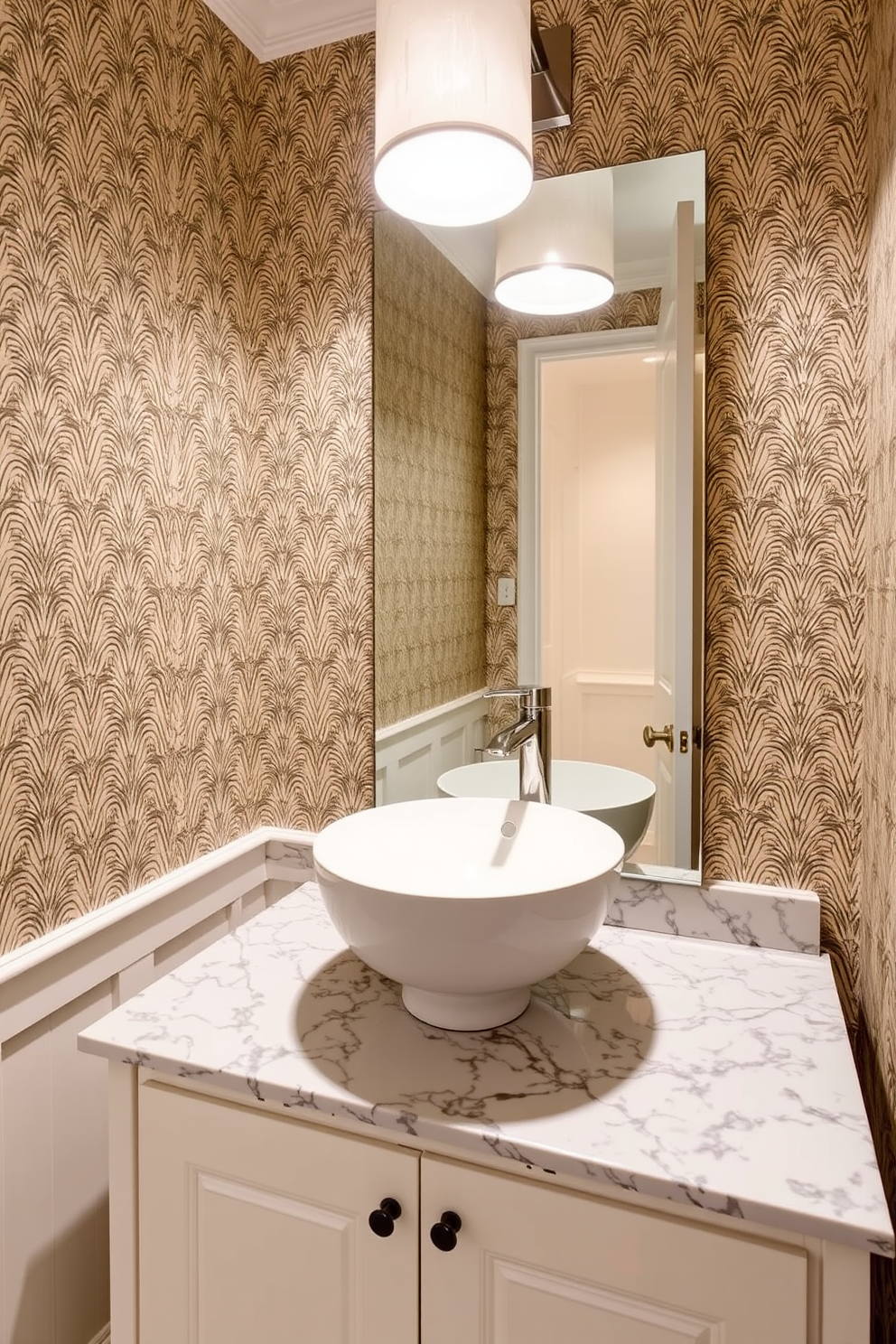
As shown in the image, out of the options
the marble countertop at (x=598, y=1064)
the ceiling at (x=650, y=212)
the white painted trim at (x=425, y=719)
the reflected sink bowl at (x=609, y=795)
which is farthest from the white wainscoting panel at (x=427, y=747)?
the ceiling at (x=650, y=212)

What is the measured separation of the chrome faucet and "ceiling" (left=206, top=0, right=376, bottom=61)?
3.98 ft

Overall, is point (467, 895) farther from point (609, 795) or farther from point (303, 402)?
point (303, 402)

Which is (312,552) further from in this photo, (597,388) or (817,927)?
(817,927)

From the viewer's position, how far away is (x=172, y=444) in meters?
Answer: 1.46

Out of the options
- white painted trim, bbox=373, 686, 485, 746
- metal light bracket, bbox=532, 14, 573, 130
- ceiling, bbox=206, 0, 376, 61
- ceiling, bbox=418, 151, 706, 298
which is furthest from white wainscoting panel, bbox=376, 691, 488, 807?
ceiling, bbox=206, 0, 376, 61

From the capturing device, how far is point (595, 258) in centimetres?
138

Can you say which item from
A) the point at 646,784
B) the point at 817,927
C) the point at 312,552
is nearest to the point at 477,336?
the point at 312,552

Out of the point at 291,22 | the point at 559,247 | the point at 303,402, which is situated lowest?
the point at 303,402

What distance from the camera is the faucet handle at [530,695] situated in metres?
1.38

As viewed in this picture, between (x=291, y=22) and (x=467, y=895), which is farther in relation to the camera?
(x=291, y=22)

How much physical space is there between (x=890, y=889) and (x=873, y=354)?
729 millimetres

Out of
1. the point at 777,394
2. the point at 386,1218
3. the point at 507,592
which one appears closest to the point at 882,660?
the point at 777,394

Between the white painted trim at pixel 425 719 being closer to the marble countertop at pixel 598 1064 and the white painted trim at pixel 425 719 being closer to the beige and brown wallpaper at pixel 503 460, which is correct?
the beige and brown wallpaper at pixel 503 460

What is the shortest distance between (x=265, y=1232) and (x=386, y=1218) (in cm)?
17
